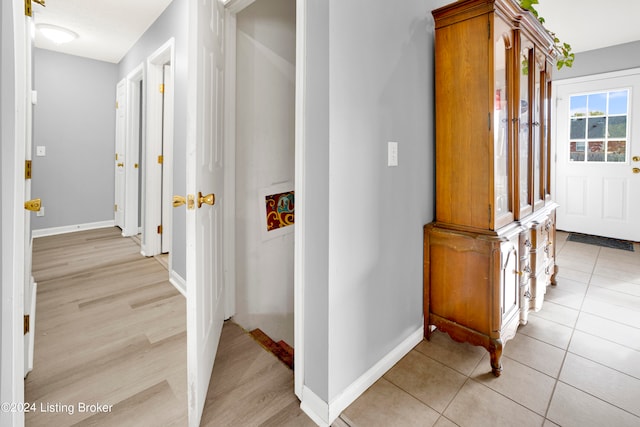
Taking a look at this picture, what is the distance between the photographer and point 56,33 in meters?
3.63

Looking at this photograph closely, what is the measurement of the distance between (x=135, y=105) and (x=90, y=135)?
1299 millimetres

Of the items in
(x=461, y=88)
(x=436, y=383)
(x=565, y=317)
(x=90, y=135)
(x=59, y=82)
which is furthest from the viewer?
(x=90, y=135)

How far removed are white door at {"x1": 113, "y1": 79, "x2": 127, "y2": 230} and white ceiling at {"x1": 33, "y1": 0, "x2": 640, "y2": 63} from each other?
63cm

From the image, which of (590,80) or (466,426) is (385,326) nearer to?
(466,426)

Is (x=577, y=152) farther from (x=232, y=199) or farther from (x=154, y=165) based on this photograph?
(x=154, y=165)

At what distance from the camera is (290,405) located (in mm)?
1472

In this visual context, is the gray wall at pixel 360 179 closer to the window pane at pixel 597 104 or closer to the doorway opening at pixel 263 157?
the doorway opening at pixel 263 157

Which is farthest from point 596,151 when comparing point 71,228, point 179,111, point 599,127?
point 71,228

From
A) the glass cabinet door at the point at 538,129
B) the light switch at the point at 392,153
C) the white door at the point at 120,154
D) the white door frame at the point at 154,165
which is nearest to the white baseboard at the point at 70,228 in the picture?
the white door at the point at 120,154

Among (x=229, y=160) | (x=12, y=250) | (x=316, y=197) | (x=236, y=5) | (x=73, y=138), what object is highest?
(x=236, y=5)

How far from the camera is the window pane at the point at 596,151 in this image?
14.2 ft

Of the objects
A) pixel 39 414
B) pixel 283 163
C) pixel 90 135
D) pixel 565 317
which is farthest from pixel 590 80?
pixel 90 135

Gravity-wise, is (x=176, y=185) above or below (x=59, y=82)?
below

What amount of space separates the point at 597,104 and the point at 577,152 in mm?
643
